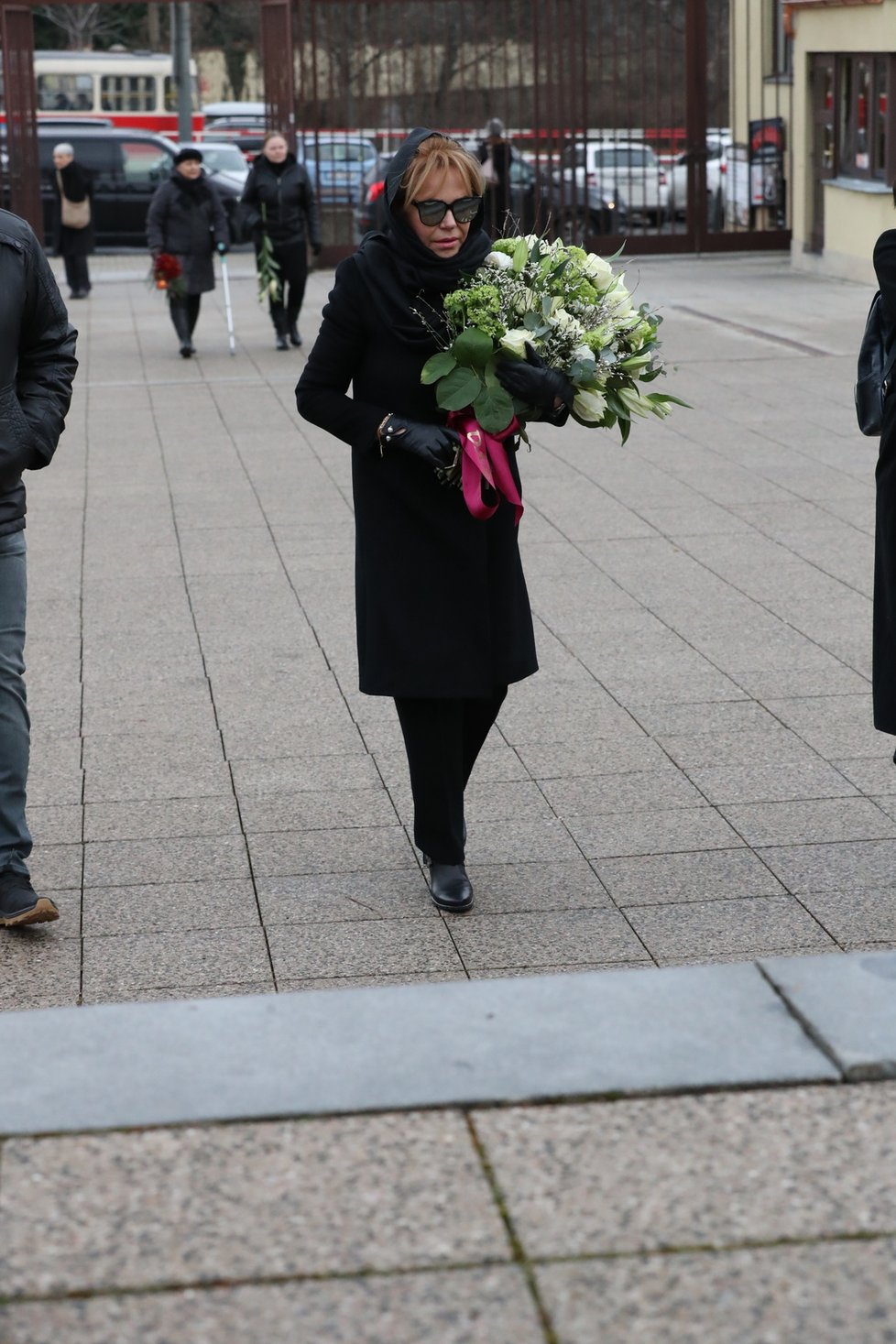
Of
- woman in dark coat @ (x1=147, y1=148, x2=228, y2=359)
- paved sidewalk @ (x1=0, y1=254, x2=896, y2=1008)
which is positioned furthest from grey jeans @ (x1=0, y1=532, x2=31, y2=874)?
woman in dark coat @ (x1=147, y1=148, x2=228, y2=359)

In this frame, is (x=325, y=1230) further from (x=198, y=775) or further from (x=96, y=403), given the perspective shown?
(x=96, y=403)

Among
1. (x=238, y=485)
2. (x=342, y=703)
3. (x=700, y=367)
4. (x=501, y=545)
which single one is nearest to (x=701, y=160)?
(x=700, y=367)

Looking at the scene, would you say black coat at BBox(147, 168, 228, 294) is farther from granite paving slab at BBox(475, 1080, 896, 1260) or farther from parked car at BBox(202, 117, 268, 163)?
parked car at BBox(202, 117, 268, 163)

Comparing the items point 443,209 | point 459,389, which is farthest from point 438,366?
point 443,209

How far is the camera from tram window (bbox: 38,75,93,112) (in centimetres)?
4016

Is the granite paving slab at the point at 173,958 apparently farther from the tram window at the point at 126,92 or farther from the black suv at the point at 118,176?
the tram window at the point at 126,92

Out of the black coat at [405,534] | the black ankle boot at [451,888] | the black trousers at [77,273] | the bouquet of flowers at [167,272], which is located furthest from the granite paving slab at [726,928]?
the black trousers at [77,273]

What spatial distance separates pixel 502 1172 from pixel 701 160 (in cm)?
2199

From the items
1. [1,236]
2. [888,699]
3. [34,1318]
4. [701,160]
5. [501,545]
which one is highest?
[701,160]

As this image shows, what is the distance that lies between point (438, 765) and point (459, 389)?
35.5 inches

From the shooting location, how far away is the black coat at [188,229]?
1517 cm

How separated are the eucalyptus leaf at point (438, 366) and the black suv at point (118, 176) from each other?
2460cm

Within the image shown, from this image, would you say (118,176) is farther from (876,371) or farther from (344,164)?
(876,371)

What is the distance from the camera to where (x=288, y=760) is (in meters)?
5.65
